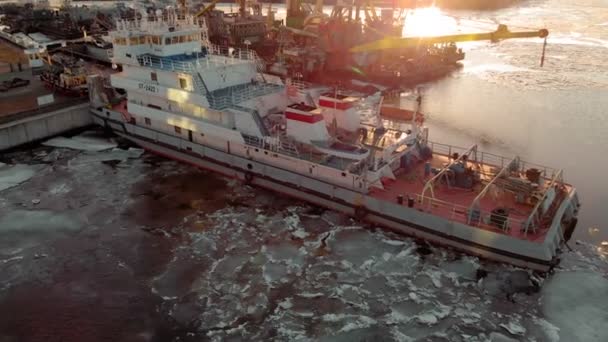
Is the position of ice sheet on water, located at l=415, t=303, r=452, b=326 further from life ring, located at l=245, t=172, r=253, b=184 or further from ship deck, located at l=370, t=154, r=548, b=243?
life ring, located at l=245, t=172, r=253, b=184

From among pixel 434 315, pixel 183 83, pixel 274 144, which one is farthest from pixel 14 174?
pixel 434 315

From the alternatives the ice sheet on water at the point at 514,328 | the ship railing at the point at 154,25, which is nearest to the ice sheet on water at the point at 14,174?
the ship railing at the point at 154,25

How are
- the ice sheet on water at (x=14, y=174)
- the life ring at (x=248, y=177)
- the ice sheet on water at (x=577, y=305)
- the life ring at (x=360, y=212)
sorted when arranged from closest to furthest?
the ice sheet on water at (x=577, y=305) < the life ring at (x=360, y=212) < the life ring at (x=248, y=177) < the ice sheet on water at (x=14, y=174)

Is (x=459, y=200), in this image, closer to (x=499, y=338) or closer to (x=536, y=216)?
(x=536, y=216)

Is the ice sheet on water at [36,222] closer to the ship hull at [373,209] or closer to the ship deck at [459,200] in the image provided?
the ship hull at [373,209]

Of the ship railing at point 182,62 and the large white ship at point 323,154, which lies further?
the ship railing at point 182,62

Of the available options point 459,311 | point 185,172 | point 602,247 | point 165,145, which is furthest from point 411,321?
point 165,145

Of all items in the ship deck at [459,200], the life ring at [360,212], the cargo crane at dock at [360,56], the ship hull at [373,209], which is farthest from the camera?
the cargo crane at dock at [360,56]
